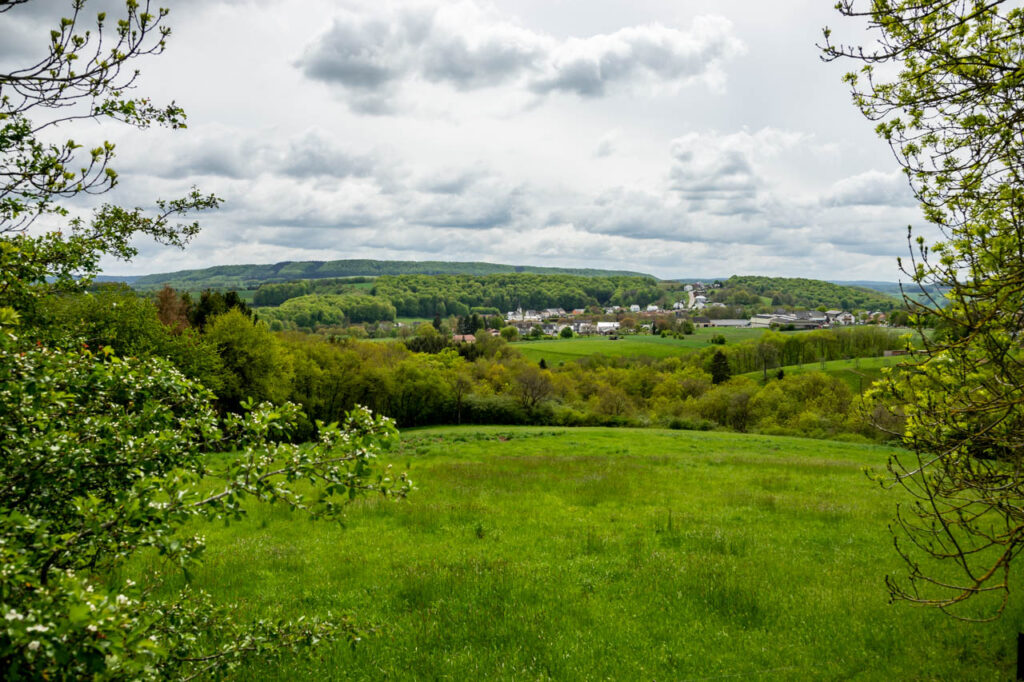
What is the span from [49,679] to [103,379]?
2.80 meters

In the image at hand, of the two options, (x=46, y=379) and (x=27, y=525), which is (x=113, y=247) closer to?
(x=46, y=379)

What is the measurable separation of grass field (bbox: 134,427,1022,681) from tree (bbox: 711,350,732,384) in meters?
79.3

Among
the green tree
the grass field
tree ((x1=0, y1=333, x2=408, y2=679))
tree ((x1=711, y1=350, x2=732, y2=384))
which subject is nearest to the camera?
tree ((x1=0, y1=333, x2=408, y2=679))

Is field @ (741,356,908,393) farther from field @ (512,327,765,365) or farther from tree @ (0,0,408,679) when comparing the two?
tree @ (0,0,408,679)

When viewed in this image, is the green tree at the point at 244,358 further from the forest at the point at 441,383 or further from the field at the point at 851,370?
the field at the point at 851,370

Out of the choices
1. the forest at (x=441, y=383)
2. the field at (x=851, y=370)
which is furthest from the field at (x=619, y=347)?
the field at (x=851, y=370)

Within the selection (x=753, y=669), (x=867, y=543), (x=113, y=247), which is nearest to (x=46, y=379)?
(x=113, y=247)

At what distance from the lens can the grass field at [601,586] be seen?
8.45m

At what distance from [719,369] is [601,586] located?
91.8m

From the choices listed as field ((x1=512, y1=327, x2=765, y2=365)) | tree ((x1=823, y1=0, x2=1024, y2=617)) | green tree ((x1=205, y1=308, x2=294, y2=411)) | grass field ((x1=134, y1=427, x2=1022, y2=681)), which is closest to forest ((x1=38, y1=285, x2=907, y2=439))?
green tree ((x1=205, y1=308, x2=294, y2=411))

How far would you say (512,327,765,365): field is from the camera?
4766 inches

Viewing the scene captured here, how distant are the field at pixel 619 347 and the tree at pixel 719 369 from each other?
23.7 m

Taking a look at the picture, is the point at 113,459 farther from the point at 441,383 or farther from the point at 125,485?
the point at 441,383

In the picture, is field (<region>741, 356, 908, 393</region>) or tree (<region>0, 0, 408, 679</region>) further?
field (<region>741, 356, 908, 393</region>)
